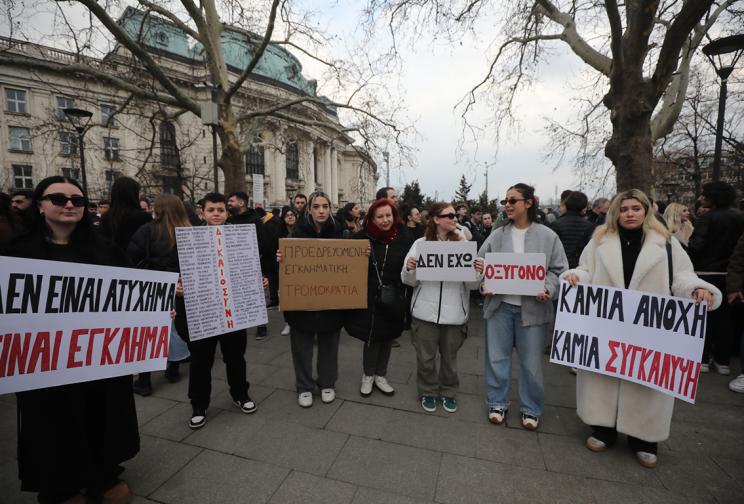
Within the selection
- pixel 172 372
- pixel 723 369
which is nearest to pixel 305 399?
pixel 172 372

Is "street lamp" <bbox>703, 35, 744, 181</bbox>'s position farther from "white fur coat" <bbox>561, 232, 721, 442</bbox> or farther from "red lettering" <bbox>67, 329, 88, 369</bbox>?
"red lettering" <bbox>67, 329, 88, 369</bbox>

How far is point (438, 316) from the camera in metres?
3.22

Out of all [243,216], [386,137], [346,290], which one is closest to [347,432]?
[346,290]

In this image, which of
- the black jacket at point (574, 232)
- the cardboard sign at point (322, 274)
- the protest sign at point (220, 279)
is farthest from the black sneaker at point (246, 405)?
the black jacket at point (574, 232)

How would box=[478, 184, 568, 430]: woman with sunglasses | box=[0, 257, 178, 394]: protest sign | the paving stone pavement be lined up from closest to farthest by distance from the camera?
1. box=[0, 257, 178, 394]: protest sign
2. the paving stone pavement
3. box=[478, 184, 568, 430]: woman with sunglasses

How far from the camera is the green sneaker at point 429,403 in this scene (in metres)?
3.37

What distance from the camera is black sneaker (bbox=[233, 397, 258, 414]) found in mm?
3346

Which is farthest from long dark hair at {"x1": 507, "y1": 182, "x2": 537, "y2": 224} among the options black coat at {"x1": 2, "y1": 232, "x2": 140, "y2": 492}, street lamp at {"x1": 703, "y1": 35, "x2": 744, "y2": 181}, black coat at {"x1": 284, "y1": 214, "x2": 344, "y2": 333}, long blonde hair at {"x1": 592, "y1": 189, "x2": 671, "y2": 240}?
street lamp at {"x1": 703, "y1": 35, "x2": 744, "y2": 181}

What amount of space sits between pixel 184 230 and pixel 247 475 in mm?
1902

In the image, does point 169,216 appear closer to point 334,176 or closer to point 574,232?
point 574,232

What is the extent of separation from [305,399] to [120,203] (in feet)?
9.57

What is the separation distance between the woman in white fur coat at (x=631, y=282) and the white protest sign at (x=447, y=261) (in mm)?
745

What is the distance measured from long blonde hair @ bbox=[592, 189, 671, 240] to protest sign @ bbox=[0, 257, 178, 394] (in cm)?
331

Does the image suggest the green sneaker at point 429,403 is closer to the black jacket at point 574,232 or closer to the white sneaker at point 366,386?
the white sneaker at point 366,386
